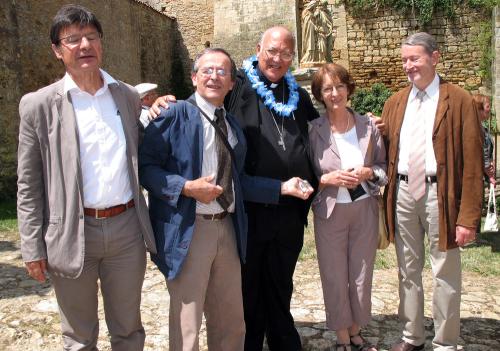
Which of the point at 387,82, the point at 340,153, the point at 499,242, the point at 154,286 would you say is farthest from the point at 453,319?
the point at 387,82

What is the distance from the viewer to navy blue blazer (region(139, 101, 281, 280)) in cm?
258

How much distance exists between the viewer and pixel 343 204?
10.5 ft

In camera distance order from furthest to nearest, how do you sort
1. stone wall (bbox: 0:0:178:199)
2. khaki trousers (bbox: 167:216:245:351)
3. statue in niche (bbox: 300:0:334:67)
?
statue in niche (bbox: 300:0:334:67), stone wall (bbox: 0:0:178:199), khaki trousers (bbox: 167:216:245:351)

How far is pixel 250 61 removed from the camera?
3.36m

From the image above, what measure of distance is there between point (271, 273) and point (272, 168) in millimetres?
708

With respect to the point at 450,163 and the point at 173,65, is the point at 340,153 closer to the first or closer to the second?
the point at 450,163

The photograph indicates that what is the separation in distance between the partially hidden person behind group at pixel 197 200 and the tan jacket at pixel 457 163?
1271 millimetres

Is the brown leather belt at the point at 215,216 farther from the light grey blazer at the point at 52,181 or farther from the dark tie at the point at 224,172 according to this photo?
the light grey blazer at the point at 52,181

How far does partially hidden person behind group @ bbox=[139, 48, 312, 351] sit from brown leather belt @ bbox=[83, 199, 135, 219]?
0.54 ft

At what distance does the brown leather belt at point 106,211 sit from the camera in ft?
8.19

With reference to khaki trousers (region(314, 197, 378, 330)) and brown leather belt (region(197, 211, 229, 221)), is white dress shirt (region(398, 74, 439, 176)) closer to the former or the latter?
khaki trousers (region(314, 197, 378, 330))

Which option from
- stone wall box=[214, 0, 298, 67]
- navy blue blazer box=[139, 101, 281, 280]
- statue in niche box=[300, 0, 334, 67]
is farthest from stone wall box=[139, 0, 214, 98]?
navy blue blazer box=[139, 101, 281, 280]

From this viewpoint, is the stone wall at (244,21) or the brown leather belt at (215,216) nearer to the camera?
the brown leather belt at (215,216)

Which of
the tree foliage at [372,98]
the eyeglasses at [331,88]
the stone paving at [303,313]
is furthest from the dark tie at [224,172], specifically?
the tree foliage at [372,98]
